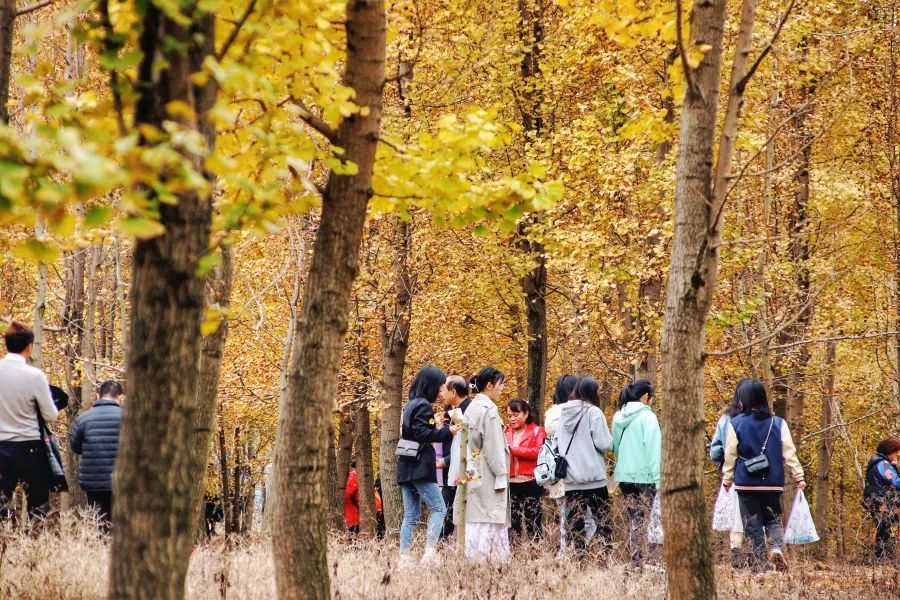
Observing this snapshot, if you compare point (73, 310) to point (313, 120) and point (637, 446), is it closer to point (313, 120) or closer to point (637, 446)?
point (637, 446)

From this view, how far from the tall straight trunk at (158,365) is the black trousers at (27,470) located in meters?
4.92

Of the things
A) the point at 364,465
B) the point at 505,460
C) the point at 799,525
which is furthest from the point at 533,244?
the point at 505,460

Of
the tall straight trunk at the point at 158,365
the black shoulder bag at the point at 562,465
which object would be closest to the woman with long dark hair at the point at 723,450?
the black shoulder bag at the point at 562,465

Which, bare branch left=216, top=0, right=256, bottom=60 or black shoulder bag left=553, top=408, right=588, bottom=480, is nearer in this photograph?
bare branch left=216, top=0, right=256, bottom=60

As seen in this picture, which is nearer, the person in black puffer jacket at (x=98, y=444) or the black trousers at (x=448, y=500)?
the person in black puffer jacket at (x=98, y=444)

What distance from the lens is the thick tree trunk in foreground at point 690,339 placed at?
17.6 feet

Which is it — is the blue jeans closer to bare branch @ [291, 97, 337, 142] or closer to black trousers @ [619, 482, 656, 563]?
black trousers @ [619, 482, 656, 563]

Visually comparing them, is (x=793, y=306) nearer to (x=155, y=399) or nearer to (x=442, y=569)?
(x=442, y=569)

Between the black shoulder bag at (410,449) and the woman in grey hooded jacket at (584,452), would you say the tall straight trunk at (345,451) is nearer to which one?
the woman in grey hooded jacket at (584,452)

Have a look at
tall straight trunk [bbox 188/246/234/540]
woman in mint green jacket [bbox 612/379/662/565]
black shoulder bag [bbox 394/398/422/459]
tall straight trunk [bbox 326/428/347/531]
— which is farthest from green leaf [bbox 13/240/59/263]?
tall straight trunk [bbox 326/428/347/531]

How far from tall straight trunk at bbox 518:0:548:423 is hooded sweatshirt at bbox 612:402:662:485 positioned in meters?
6.88

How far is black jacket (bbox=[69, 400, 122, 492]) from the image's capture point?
902cm

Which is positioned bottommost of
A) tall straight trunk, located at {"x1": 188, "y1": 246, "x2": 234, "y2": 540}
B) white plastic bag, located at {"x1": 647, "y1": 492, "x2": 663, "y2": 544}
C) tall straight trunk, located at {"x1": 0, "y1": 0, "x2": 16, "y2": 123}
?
white plastic bag, located at {"x1": 647, "y1": 492, "x2": 663, "y2": 544}

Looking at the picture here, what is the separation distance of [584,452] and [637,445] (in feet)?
1.74
